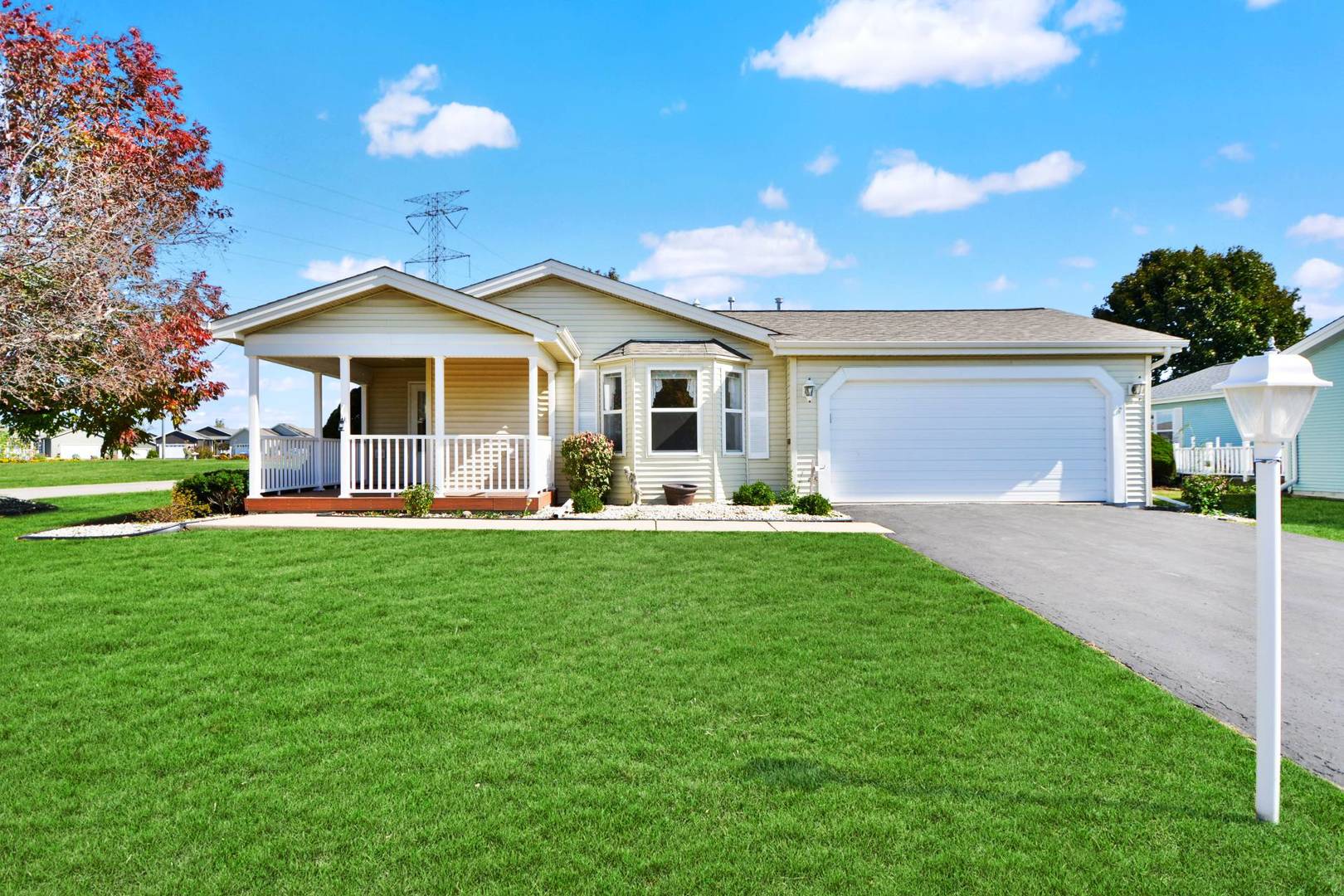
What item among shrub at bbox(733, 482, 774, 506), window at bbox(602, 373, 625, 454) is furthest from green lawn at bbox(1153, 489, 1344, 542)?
window at bbox(602, 373, 625, 454)

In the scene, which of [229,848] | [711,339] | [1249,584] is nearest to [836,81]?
[711,339]

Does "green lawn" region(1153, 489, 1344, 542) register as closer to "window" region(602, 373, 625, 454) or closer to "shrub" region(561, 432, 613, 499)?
"shrub" region(561, 432, 613, 499)

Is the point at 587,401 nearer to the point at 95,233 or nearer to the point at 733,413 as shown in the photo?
the point at 733,413

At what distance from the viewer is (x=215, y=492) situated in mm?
11242

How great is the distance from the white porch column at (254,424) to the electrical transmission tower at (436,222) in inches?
418

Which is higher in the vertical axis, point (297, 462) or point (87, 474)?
point (297, 462)

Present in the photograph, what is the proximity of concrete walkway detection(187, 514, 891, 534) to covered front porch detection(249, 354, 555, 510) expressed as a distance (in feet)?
2.54

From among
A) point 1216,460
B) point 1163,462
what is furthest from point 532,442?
point 1216,460

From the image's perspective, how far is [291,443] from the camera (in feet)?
40.0

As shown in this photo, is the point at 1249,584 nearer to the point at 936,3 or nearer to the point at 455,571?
the point at 455,571

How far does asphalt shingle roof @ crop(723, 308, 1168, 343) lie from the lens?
1307cm

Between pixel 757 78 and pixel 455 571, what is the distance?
11.9m

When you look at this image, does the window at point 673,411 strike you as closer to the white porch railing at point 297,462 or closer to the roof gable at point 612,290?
the roof gable at point 612,290

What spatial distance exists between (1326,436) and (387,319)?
21.8 meters
